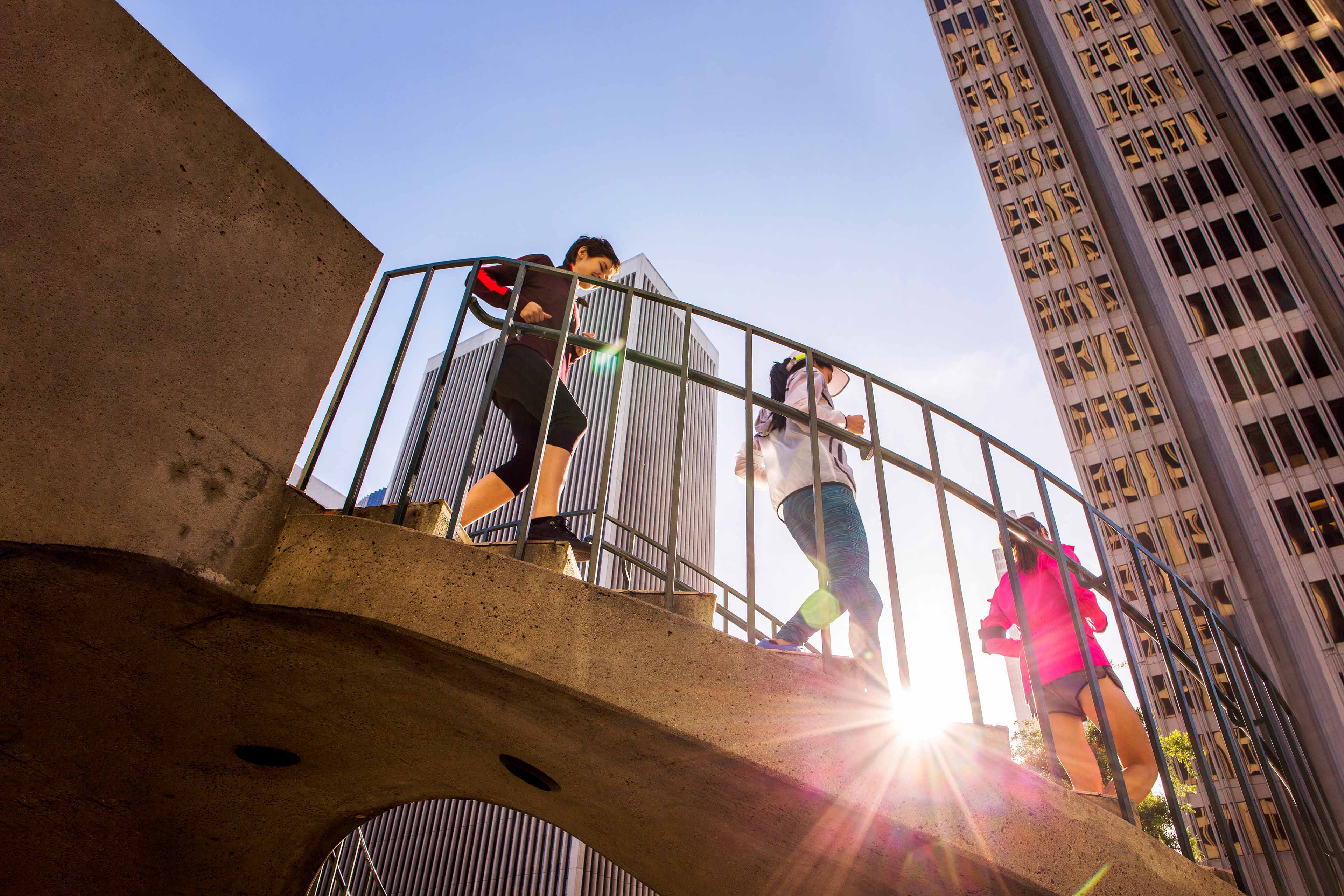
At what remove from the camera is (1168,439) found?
2400cm

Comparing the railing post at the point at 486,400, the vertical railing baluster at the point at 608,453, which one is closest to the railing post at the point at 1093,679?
the vertical railing baluster at the point at 608,453

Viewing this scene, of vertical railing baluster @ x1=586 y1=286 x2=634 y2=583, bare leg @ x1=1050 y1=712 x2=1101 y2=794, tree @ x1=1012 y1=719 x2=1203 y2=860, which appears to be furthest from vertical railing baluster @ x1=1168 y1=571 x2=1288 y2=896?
tree @ x1=1012 y1=719 x2=1203 y2=860

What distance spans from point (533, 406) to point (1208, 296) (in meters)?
27.7

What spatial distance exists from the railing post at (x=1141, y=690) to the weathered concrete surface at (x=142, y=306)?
9.10ft

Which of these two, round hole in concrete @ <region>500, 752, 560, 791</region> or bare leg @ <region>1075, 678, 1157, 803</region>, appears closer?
round hole in concrete @ <region>500, 752, 560, 791</region>

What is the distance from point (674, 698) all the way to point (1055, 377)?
2980 centimetres

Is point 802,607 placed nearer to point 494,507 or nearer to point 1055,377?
point 494,507

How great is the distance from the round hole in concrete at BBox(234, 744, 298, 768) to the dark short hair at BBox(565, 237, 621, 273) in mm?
2544

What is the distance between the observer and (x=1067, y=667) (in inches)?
135

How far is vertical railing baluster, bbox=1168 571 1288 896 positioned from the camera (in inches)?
103

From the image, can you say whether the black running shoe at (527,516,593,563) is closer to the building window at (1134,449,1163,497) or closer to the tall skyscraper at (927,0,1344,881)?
the tall skyscraper at (927,0,1344,881)

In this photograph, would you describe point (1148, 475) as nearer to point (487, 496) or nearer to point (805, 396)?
point (805, 396)

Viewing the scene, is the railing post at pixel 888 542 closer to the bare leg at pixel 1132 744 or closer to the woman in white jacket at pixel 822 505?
the woman in white jacket at pixel 822 505

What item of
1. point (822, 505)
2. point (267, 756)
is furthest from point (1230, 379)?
point (267, 756)
